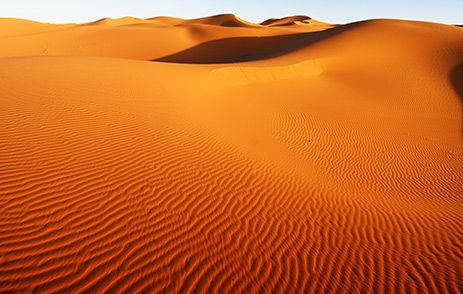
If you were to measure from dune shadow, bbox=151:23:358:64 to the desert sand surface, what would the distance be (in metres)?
17.1

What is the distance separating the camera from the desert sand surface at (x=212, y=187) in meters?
3.56

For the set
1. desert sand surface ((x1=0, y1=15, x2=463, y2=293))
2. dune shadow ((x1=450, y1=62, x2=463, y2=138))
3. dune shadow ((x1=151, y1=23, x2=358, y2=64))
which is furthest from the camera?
dune shadow ((x1=151, y1=23, x2=358, y2=64))

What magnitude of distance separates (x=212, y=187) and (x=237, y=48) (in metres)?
29.5

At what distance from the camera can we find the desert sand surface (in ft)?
11.7

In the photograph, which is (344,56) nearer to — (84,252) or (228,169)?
(228,169)

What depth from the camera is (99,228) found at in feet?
12.7

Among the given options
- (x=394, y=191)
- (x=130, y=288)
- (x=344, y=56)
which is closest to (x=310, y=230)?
(x=130, y=288)

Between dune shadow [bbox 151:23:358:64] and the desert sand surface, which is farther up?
dune shadow [bbox 151:23:358:64]

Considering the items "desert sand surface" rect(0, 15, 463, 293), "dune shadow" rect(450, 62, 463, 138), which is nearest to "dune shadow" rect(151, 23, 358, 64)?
"dune shadow" rect(450, 62, 463, 138)

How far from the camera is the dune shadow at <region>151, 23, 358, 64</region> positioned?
29.2 meters

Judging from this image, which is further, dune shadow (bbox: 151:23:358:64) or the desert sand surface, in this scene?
dune shadow (bbox: 151:23:358:64)

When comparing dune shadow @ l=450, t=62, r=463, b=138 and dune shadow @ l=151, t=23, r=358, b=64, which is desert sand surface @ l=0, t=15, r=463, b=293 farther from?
dune shadow @ l=151, t=23, r=358, b=64

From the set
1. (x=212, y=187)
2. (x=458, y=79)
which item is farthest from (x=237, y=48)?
(x=212, y=187)

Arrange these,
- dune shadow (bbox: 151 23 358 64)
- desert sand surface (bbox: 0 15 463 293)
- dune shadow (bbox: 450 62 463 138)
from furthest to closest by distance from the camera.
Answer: dune shadow (bbox: 151 23 358 64) → dune shadow (bbox: 450 62 463 138) → desert sand surface (bbox: 0 15 463 293)
